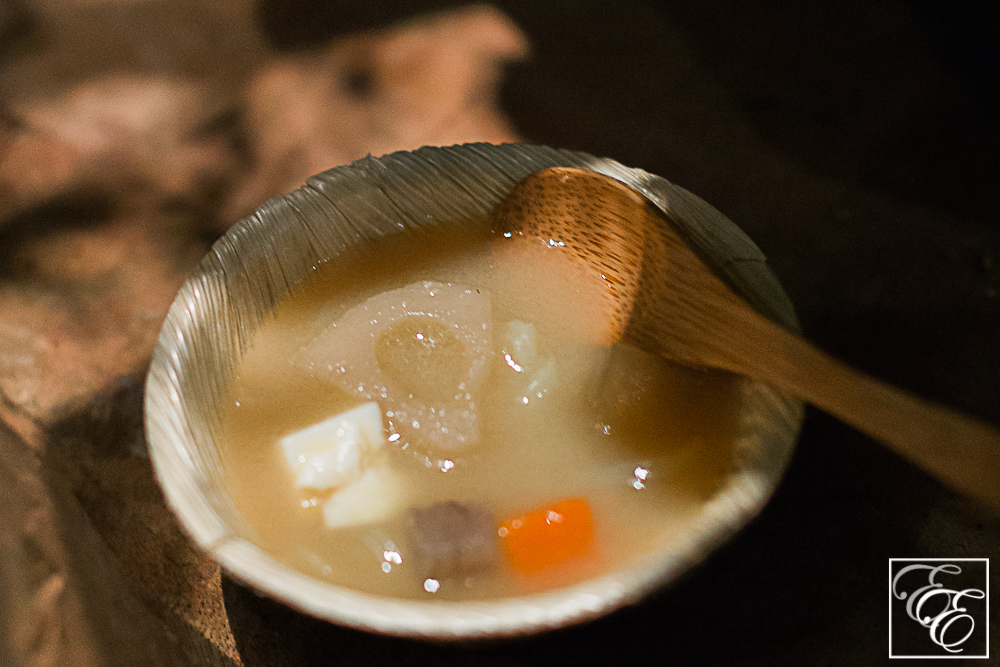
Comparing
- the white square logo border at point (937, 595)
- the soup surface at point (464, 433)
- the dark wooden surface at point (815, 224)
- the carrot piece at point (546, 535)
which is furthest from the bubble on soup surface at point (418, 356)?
the white square logo border at point (937, 595)

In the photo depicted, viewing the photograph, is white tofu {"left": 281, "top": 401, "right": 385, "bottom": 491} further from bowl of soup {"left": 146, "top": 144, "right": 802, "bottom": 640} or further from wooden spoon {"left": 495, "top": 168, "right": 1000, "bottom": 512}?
wooden spoon {"left": 495, "top": 168, "right": 1000, "bottom": 512}

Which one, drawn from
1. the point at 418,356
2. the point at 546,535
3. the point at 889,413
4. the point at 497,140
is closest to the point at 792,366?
the point at 889,413

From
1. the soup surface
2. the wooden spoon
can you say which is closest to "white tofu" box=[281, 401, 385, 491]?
the soup surface

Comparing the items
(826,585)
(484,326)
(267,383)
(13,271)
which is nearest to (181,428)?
(267,383)

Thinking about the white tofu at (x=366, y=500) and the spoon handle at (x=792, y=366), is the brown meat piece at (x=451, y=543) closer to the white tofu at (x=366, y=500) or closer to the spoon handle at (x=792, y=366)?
the white tofu at (x=366, y=500)

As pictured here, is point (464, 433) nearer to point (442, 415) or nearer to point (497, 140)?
point (442, 415)

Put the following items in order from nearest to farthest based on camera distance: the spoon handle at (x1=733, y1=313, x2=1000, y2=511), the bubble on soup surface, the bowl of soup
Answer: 1. the spoon handle at (x1=733, y1=313, x2=1000, y2=511)
2. the bowl of soup
3. the bubble on soup surface

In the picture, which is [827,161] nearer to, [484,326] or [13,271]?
[484,326]
